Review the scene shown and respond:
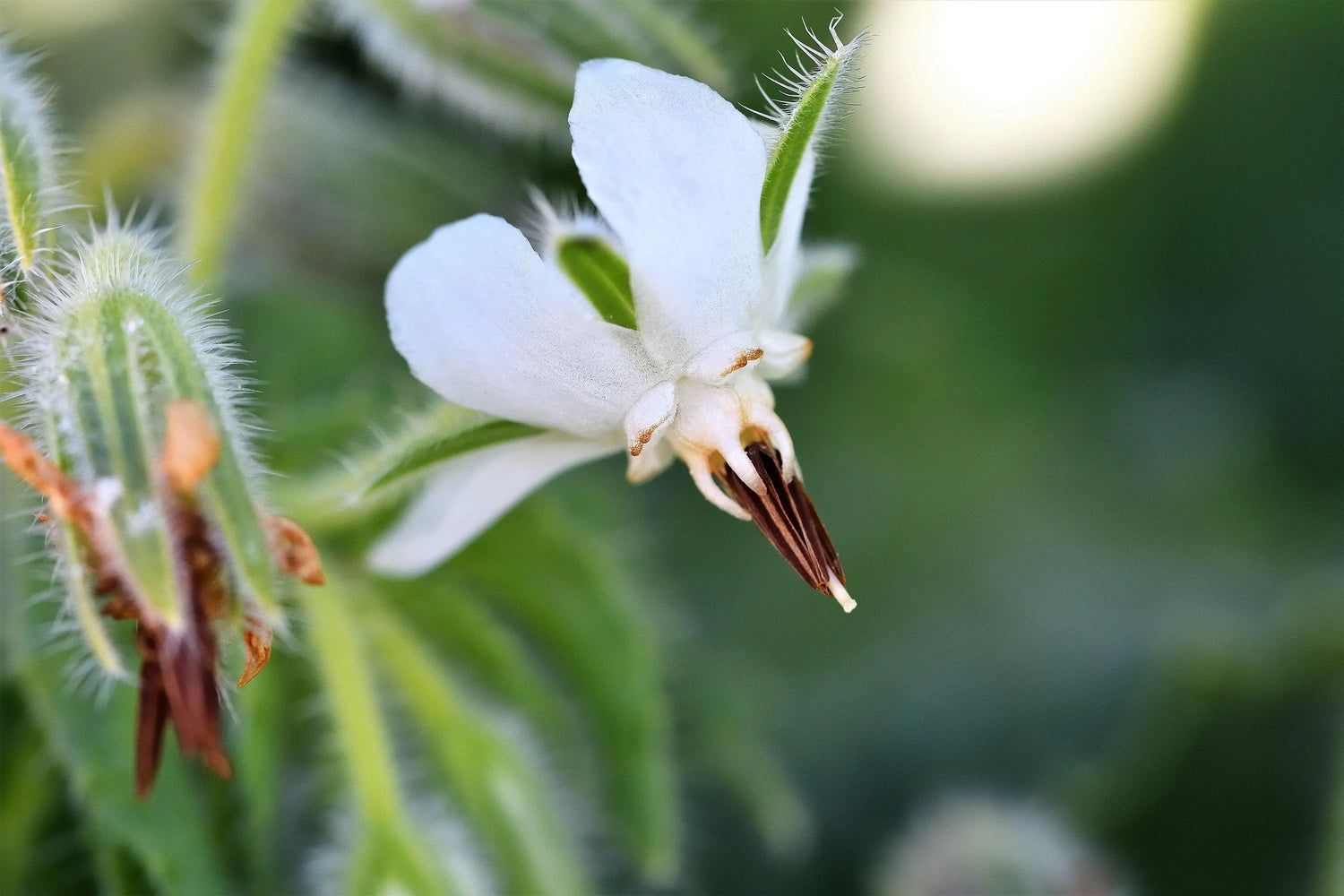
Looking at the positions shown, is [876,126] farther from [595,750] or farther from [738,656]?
[595,750]

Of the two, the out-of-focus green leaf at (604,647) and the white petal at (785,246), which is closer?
the white petal at (785,246)

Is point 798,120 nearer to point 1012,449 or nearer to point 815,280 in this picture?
point 815,280

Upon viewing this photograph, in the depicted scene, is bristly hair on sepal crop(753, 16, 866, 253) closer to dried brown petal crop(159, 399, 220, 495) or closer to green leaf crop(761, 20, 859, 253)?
green leaf crop(761, 20, 859, 253)

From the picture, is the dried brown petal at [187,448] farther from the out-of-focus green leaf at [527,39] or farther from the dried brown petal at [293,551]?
the out-of-focus green leaf at [527,39]

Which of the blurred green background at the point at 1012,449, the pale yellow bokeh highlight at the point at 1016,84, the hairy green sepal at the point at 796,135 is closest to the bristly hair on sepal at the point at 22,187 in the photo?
the hairy green sepal at the point at 796,135

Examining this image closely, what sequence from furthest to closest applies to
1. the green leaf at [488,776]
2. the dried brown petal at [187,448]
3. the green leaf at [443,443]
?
the green leaf at [488,776]
the green leaf at [443,443]
the dried brown petal at [187,448]

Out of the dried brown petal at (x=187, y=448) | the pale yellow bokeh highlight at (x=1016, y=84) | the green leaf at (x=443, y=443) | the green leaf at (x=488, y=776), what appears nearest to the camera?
the dried brown petal at (x=187, y=448)

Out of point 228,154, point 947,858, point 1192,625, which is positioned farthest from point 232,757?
point 1192,625

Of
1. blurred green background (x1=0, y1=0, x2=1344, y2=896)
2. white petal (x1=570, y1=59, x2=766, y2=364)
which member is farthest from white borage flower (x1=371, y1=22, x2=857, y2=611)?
blurred green background (x1=0, y1=0, x2=1344, y2=896)
